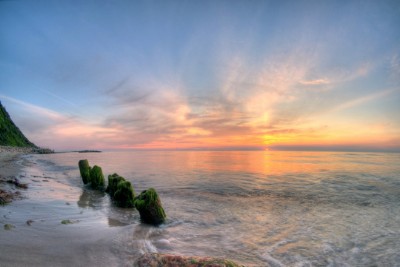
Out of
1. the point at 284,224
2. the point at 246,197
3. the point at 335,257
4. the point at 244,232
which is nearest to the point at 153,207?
the point at 244,232

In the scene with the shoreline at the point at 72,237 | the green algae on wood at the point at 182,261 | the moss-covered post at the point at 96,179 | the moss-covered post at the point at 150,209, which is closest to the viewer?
the green algae on wood at the point at 182,261

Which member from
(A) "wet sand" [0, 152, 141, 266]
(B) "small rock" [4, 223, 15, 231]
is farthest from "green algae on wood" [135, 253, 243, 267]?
(B) "small rock" [4, 223, 15, 231]

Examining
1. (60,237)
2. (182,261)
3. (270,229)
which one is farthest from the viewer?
(270,229)

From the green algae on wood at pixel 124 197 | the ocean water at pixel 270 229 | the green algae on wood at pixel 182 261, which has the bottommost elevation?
the ocean water at pixel 270 229

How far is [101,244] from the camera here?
6.34m

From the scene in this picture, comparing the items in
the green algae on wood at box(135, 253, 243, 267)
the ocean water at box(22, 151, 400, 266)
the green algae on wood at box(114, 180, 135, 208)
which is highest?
the green algae on wood at box(135, 253, 243, 267)

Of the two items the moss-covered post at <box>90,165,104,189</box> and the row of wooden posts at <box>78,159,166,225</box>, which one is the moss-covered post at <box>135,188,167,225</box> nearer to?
the row of wooden posts at <box>78,159,166,225</box>

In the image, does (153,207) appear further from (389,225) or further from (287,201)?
(389,225)

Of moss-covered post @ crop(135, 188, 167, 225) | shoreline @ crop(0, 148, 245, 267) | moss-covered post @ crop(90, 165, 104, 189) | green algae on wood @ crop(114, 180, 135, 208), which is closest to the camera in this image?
shoreline @ crop(0, 148, 245, 267)

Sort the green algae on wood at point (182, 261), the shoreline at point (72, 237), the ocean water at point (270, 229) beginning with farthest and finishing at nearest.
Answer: the ocean water at point (270, 229)
the shoreline at point (72, 237)
the green algae on wood at point (182, 261)

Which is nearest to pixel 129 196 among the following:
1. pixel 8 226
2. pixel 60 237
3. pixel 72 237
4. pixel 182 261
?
pixel 72 237

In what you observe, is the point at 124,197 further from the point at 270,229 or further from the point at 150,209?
the point at 270,229

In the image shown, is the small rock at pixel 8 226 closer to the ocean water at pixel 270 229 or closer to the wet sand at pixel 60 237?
the wet sand at pixel 60 237

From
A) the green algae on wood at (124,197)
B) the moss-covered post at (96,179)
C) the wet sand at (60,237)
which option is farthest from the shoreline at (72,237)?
the moss-covered post at (96,179)
